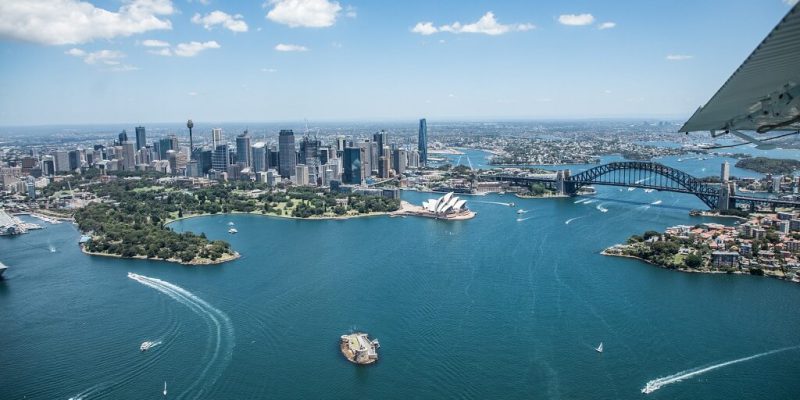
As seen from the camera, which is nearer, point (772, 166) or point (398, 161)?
point (772, 166)

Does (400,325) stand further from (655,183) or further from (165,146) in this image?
(165,146)

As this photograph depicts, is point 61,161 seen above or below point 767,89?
below

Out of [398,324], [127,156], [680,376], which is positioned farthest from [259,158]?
[680,376]

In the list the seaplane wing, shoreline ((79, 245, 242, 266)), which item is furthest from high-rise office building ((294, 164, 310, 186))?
the seaplane wing

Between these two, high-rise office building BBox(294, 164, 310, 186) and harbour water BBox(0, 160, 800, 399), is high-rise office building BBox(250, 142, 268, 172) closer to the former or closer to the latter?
high-rise office building BBox(294, 164, 310, 186)

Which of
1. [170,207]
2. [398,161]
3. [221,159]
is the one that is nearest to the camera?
[170,207]

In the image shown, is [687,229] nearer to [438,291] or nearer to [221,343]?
[438,291]
